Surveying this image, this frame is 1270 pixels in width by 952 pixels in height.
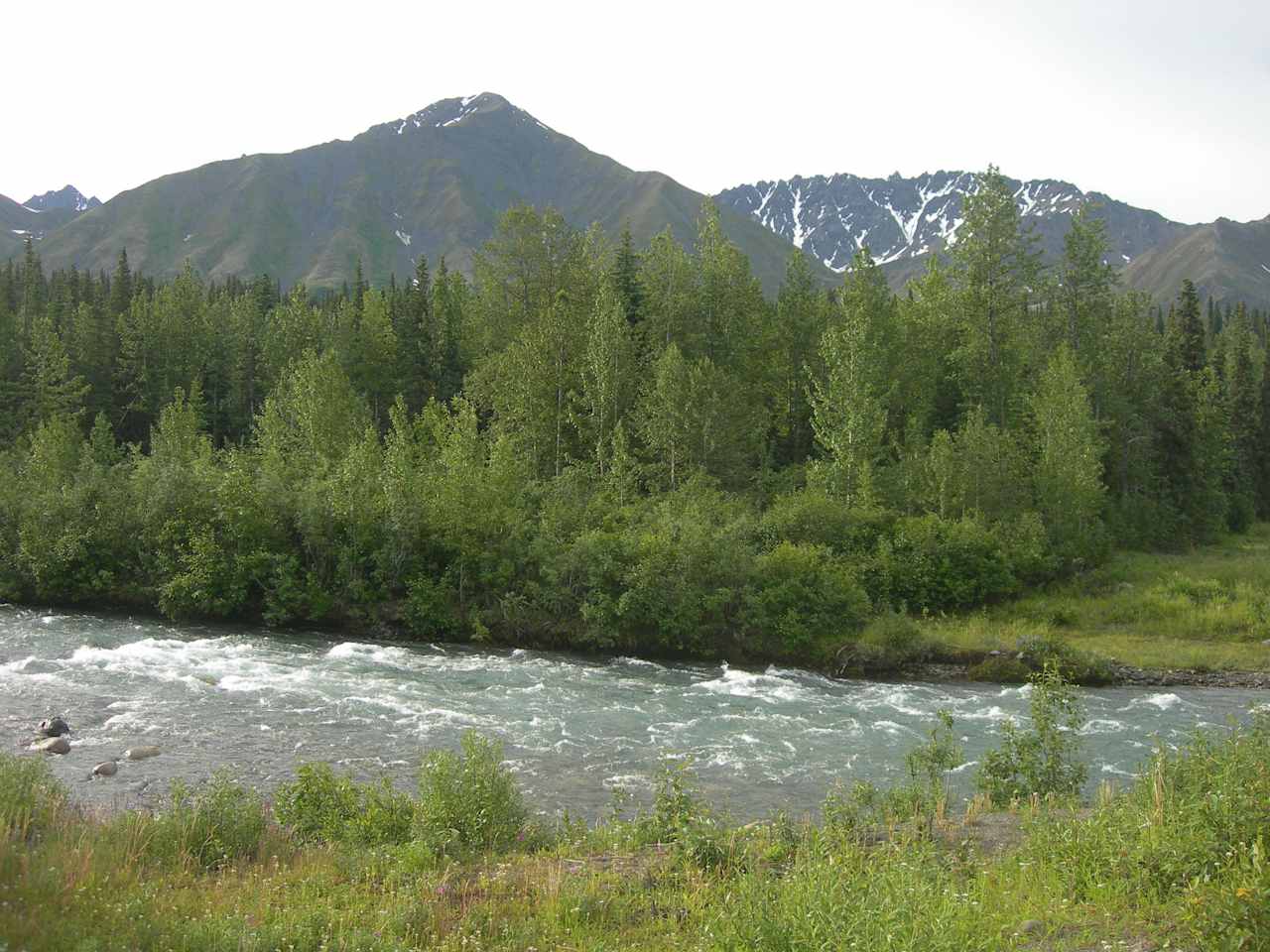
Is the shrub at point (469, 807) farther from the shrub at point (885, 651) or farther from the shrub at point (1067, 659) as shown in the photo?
the shrub at point (1067, 659)

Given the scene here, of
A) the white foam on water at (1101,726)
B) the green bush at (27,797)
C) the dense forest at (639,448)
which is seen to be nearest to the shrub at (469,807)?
the green bush at (27,797)

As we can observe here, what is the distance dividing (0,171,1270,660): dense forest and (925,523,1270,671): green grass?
174 centimetres

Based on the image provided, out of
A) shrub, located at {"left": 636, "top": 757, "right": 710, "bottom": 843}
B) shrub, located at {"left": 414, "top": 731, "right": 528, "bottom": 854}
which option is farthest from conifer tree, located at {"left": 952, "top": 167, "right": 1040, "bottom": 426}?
shrub, located at {"left": 414, "top": 731, "right": 528, "bottom": 854}

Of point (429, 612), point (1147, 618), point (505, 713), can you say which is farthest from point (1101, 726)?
point (429, 612)

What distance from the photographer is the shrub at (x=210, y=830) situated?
12.0m

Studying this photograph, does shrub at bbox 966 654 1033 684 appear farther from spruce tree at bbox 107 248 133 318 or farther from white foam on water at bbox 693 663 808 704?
spruce tree at bbox 107 248 133 318

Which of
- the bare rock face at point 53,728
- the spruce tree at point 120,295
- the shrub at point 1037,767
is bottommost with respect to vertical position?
the bare rock face at point 53,728

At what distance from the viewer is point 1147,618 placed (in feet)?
125

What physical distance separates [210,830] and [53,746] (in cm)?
970

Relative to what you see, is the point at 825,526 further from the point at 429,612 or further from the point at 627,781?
the point at 627,781

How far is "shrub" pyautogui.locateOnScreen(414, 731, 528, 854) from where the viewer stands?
13141mm

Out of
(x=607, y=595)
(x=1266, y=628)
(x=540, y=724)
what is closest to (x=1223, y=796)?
(x=540, y=724)

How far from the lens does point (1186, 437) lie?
2318 inches

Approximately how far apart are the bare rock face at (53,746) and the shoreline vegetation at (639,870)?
621cm
